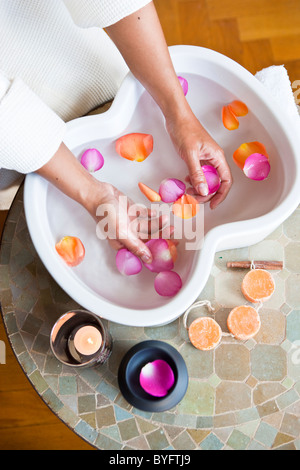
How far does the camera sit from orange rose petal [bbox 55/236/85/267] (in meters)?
0.82

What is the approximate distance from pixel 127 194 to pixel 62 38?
388 mm

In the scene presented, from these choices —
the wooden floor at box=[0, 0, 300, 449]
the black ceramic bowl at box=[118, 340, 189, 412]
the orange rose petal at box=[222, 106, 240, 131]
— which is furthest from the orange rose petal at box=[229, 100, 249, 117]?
the wooden floor at box=[0, 0, 300, 449]

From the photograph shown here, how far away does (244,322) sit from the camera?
0.84 m

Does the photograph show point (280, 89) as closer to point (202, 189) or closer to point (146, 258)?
point (202, 189)

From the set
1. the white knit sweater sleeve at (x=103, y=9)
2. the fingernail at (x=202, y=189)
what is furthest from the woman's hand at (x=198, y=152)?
the white knit sweater sleeve at (x=103, y=9)

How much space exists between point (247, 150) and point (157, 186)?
0.68 feet

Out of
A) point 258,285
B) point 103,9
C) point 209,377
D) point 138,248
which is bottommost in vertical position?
point 209,377

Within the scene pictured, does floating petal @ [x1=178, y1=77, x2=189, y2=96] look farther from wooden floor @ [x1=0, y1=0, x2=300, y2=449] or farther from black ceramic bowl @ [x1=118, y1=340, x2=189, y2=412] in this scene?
wooden floor @ [x1=0, y1=0, x2=300, y2=449]

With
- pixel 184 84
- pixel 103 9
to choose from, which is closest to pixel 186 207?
pixel 184 84

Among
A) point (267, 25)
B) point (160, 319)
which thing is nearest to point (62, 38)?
point (160, 319)

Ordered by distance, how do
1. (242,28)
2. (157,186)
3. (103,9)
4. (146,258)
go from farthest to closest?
1. (242,28)
2. (157,186)
3. (146,258)
4. (103,9)

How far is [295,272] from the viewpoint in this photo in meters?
0.88

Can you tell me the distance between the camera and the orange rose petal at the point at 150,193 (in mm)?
904

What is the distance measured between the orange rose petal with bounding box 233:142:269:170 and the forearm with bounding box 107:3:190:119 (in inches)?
5.3
